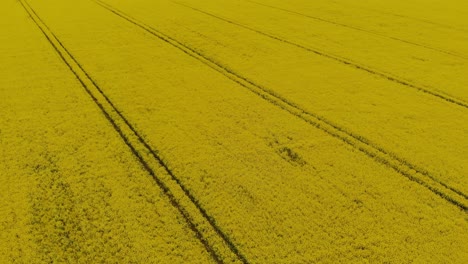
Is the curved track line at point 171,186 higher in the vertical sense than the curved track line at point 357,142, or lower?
lower

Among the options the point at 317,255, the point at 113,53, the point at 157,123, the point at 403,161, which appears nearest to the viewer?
the point at 317,255

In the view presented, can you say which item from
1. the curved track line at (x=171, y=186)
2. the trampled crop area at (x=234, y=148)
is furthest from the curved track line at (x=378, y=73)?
the curved track line at (x=171, y=186)

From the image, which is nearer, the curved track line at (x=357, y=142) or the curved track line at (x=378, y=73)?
the curved track line at (x=357, y=142)

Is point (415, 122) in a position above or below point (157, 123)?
above

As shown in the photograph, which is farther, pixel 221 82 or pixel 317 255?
pixel 221 82

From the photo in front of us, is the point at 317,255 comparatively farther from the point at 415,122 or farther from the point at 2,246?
the point at 415,122

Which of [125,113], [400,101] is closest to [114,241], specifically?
[125,113]

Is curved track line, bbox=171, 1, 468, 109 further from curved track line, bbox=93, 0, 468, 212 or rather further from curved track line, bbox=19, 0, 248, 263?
curved track line, bbox=19, 0, 248, 263

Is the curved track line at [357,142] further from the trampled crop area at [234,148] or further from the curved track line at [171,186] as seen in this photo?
the curved track line at [171,186]
